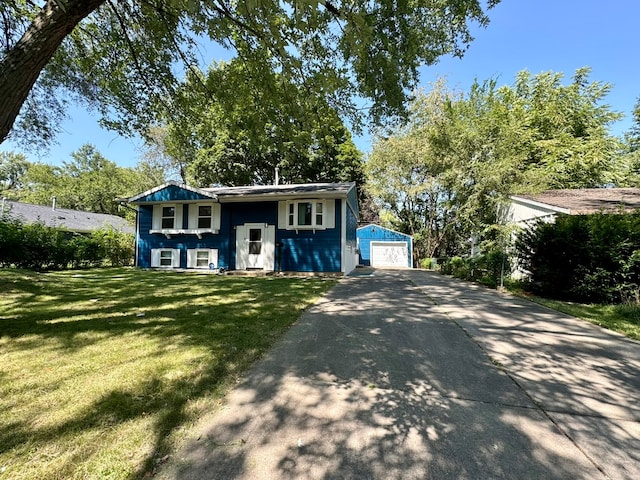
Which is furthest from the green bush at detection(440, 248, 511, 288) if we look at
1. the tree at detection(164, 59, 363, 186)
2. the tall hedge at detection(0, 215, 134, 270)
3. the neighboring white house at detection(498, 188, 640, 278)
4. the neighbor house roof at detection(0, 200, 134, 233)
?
the neighbor house roof at detection(0, 200, 134, 233)

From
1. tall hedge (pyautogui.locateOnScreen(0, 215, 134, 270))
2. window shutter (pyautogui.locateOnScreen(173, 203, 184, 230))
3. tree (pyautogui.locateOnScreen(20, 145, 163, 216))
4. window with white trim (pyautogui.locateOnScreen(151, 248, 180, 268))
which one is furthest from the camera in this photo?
tree (pyautogui.locateOnScreen(20, 145, 163, 216))

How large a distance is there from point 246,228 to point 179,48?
25.8ft

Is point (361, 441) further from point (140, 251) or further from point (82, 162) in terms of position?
point (82, 162)

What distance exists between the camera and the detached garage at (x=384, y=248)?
79.4 feet

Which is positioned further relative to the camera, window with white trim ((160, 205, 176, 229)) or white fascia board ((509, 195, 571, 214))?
window with white trim ((160, 205, 176, 229))

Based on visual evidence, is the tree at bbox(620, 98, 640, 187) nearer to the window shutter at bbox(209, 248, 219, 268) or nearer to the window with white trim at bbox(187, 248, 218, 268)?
the window shutter at bbox(209, 248, 219, 268)

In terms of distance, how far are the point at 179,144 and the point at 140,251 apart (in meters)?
9.31

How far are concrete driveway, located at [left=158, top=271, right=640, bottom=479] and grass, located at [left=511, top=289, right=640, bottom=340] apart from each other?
2.23 feet

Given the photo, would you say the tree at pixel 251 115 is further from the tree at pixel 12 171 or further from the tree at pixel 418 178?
the tree at pixel 12 171

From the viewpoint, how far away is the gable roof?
9625 mm

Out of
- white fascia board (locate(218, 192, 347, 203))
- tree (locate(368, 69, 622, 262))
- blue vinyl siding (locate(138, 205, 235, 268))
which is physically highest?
tree (locate(368, 69, 622, 262))

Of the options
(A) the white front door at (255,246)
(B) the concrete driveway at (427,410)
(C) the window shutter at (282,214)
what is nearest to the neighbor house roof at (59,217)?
(A) the white front door at (255,246)

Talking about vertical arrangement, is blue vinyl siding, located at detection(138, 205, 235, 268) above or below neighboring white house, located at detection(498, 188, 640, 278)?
below

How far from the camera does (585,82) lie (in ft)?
72.7
